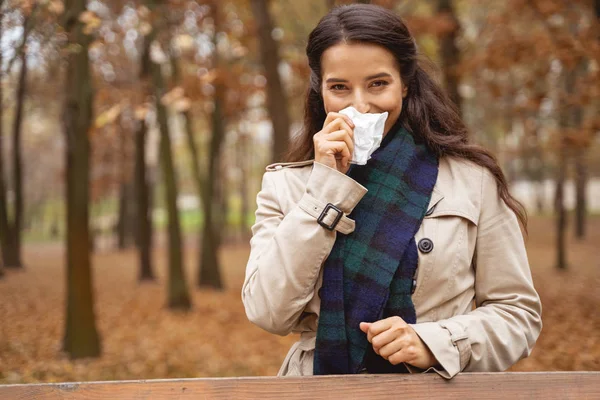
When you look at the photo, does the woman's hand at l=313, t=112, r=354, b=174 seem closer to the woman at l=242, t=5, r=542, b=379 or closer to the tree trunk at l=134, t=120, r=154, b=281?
the woman at l=242, t=5, r=542, b=379

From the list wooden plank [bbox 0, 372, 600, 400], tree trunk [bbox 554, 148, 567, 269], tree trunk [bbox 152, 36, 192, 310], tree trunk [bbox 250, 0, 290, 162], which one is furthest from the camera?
tree trunk [bbox 554, 148, 567, 269]

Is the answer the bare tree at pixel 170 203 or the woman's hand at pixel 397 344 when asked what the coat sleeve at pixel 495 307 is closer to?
the woman's hand at pixel 397 344

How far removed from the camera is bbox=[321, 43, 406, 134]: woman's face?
6.33 ft

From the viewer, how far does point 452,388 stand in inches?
63.0

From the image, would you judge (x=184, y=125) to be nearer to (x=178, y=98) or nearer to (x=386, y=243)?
(x=178, y=98)

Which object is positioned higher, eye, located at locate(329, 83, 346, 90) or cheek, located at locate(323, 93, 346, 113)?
eye, located at locate(329, 83, 346, 90)

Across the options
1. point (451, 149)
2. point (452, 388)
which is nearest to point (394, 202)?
point (451, 149)

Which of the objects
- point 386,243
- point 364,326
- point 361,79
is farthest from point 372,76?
point 364,326

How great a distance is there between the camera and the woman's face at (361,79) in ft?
6.33

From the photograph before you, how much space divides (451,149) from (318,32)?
0.60 m

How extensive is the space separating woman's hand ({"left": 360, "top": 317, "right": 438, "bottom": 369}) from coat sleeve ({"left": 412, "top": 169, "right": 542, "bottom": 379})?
36 mm

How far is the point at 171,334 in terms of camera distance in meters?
9.80

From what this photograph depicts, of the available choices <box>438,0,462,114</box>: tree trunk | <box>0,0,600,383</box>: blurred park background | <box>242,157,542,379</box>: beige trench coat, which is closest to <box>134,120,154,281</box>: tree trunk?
<box>0,0,600,383</box>: blurred park background

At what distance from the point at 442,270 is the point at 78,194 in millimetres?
6138
